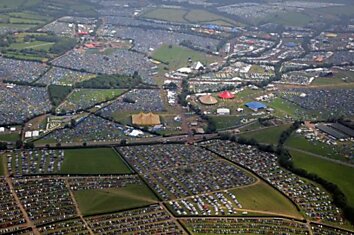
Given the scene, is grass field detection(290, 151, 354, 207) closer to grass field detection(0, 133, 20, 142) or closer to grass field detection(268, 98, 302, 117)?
grass field detection(268, 98, 302, 117)

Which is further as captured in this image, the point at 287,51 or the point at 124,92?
the point at 287,51

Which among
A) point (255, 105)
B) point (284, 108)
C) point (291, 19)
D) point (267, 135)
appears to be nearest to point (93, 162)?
point (267, 135)

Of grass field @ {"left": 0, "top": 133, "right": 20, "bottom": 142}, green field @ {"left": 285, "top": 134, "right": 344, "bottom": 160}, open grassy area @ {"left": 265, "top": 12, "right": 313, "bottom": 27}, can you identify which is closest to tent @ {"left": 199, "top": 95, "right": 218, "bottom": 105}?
green field @ {"left": 285, "top": 134, "right": 344, "bottom": 160}

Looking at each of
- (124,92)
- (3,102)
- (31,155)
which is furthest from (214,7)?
(31,155)

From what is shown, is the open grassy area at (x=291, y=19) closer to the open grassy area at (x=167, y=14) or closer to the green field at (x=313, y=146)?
the open grassy area at (x=167, y=14)

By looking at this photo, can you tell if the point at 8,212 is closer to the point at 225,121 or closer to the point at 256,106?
the point at 225,121

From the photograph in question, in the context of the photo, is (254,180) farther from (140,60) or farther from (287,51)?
(287,51)
